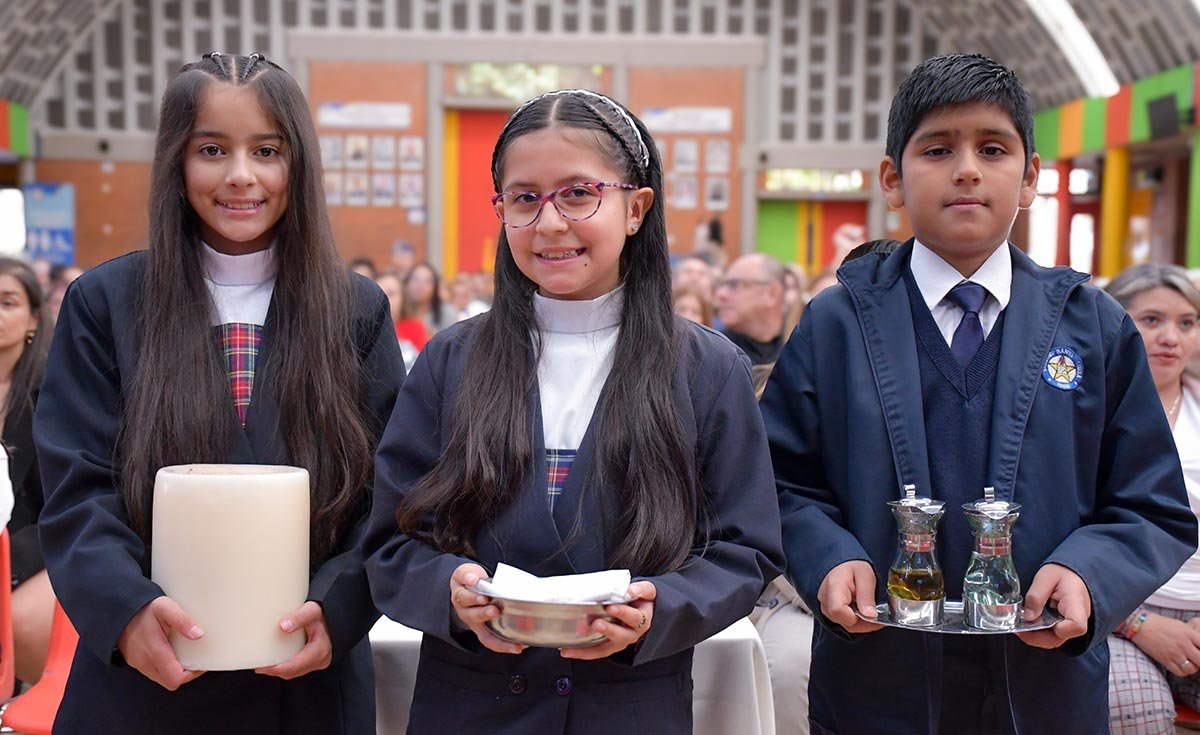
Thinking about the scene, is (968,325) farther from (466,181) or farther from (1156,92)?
(466,181)

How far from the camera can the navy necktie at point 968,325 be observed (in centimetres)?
199

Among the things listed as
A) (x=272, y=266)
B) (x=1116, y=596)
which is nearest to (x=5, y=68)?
(x=272, y=266)

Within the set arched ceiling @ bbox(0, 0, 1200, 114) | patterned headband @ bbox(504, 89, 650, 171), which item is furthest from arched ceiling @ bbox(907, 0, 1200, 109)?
patterned headband @ bbox(504, 89, 650, 171)

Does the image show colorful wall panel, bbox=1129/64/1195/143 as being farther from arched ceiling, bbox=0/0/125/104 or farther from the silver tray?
arched ceiling, bbox=0/0/125/104

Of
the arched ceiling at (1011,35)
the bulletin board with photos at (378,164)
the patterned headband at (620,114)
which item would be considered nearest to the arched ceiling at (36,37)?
the arched ceiling at (1011,35)

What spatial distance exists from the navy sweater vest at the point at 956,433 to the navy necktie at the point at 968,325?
0.04 feet

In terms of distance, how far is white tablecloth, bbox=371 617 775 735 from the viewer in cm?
248

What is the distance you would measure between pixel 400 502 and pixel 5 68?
58.5 ft

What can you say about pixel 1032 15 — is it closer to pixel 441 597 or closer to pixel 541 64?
pixel 541 64

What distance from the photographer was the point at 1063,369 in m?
1.93

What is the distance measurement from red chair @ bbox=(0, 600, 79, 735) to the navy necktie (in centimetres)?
207

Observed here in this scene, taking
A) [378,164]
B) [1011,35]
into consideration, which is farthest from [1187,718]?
[378,164]

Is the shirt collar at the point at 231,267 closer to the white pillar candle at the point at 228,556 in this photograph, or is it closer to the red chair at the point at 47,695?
the white pillar candle at the point at 228,556

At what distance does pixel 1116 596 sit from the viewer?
179cm
